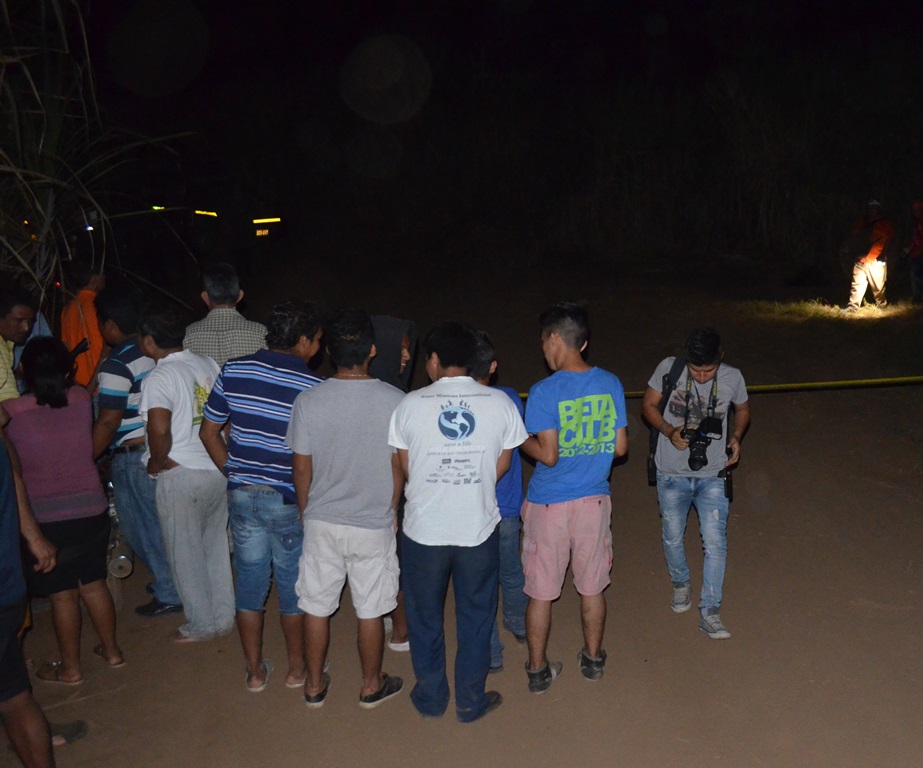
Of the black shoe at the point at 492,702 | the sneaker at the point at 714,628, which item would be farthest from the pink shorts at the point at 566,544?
the sneaker at the point at 714,628

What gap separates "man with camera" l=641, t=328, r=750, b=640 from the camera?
16.7 feet

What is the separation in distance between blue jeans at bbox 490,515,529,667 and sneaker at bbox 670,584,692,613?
3.03 feet

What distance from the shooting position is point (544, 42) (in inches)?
1367

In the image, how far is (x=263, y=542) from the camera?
4.65 meters

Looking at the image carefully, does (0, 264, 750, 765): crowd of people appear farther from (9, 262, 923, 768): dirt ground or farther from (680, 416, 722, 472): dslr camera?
(9, 262, 923, 768): dirt ground

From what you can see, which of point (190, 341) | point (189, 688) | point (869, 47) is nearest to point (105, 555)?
point (189, 688)

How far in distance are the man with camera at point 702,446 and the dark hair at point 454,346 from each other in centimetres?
140

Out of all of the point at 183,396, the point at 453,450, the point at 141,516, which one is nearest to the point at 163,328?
the point at 183,396

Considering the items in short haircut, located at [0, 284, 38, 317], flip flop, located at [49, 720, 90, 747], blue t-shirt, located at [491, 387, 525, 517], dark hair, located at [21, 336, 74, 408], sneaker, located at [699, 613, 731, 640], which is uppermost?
short haircut, located at [0, 284, 38, 317]

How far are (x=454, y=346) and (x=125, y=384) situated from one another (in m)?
2.02

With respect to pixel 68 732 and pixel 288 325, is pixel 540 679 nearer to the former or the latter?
pixel 288 325

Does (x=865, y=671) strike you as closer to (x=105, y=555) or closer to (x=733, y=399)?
(x=733, y=399)

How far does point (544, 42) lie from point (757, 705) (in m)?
33.4

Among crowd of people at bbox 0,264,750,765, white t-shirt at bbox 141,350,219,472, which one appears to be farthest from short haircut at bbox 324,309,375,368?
white t-shirt at bbox 141,350,219,472
